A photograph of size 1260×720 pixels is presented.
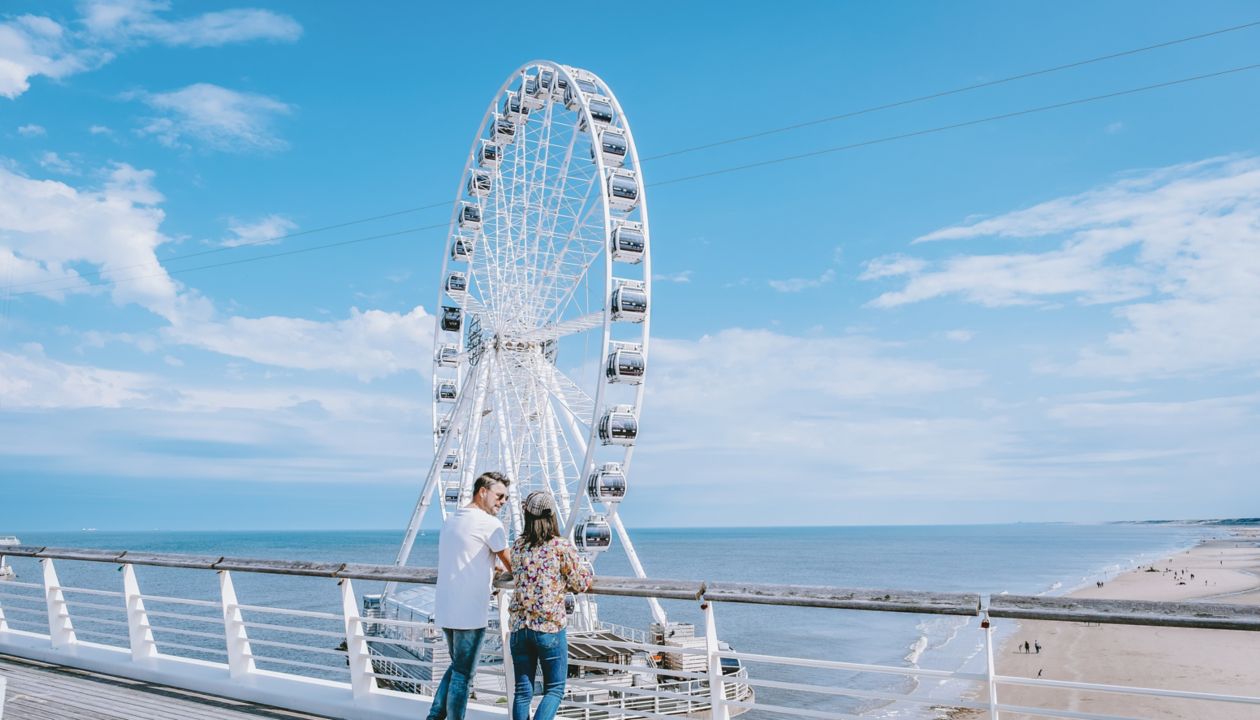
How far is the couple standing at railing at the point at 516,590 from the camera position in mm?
4574

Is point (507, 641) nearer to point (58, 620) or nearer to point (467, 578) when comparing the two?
point (467, 578)

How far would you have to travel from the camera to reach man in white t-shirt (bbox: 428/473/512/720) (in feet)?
15.8

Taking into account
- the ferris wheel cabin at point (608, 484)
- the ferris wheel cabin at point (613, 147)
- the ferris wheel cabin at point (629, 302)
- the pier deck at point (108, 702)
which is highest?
the ferris wheel cabin at point (613, 147)

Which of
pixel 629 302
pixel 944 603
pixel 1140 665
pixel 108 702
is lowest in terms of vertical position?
pixel 1140 665

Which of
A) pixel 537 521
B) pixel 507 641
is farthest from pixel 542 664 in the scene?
pixel 537 521

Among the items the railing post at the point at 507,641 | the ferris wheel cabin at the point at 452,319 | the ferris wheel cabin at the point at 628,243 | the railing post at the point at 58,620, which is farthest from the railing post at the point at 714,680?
the ferris wheel cabin at the point at 452,319

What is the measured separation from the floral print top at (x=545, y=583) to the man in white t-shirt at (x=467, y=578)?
7.4 inches

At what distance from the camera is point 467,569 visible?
484 cm

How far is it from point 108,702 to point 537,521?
4106 millimetres

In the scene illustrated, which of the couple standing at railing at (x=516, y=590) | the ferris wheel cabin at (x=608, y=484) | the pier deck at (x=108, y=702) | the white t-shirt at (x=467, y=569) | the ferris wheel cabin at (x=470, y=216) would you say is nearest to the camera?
the couple standing at railing at (x=516, y=590)

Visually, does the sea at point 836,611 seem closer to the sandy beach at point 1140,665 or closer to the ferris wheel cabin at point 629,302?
the sandy beach at point 1140,665

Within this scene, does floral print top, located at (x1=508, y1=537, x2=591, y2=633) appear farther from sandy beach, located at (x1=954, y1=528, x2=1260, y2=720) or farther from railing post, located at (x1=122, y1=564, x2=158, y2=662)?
sandy beach, located at (x1=954, y1=528, x2=1260, y2=720)

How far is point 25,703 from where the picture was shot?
20.9ft

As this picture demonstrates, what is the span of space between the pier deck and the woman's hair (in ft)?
7.66
